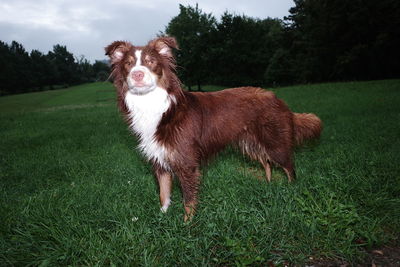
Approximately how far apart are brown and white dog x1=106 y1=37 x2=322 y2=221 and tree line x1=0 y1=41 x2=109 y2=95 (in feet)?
113

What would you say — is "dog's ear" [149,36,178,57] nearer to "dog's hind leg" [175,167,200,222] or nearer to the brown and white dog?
the brown and white dog

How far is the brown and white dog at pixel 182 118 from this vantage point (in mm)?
3160

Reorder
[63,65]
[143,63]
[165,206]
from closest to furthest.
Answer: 1. [143,63]
2. [165,206]
3. [63,65]


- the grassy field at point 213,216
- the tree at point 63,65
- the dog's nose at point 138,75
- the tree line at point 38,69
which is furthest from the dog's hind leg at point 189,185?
the tree at point 63,65

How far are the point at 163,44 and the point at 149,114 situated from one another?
2.58 feet

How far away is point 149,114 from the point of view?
3221 mm

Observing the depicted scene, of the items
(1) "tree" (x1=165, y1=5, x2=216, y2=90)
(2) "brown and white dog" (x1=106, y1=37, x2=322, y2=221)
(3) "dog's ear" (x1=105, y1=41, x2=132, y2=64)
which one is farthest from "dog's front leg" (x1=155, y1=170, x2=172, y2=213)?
(1) "tree" (x1=165, y1=5, x2=216, y2=90)

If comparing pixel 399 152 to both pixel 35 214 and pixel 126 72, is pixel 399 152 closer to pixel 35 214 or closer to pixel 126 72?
pixel 126 72

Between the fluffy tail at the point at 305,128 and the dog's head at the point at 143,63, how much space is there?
6.65ft

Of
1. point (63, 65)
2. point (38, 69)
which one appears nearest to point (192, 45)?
point (38, 69)

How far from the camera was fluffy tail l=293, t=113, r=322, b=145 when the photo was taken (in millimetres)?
4297

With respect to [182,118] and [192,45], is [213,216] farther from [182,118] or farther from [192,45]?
[192,45]

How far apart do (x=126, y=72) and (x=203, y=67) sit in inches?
1143

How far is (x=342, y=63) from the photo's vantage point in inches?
1051
